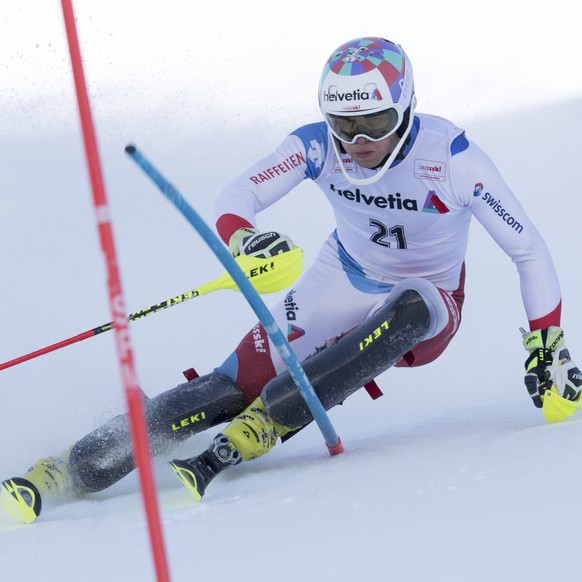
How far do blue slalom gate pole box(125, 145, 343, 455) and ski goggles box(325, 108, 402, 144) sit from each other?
2.04 feet

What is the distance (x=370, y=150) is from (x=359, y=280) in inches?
20.2

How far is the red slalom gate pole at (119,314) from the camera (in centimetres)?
157

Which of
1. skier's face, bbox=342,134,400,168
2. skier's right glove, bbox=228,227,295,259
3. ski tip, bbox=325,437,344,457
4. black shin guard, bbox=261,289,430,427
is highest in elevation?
skier's face, bbox=342,134,400,168

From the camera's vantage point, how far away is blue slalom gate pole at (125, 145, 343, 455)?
238 centimetres

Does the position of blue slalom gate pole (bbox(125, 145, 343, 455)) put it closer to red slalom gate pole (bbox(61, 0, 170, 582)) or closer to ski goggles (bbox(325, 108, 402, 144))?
red slalom gate pole (bbox(61, 0, 170, 582))

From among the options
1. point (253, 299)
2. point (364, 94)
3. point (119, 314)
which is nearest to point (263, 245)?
point (253, 299)

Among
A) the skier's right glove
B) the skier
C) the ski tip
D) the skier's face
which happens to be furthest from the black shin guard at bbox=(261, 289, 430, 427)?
the skier's face

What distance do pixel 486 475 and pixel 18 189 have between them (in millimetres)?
4744

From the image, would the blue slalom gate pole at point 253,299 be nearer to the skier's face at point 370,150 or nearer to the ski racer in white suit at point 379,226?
the ski racer in white suit at point 379,226

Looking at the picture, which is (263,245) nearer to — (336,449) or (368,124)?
(368,124)

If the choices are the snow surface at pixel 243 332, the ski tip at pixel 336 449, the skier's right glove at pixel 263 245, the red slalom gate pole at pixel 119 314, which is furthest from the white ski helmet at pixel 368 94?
the red slalom gate pole at pixel 119 314

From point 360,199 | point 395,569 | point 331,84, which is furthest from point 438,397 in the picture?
point 395,569

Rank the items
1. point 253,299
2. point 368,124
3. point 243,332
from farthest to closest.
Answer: point 243,332 < point 368,124 < point 253,299

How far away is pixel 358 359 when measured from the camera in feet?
10.0
